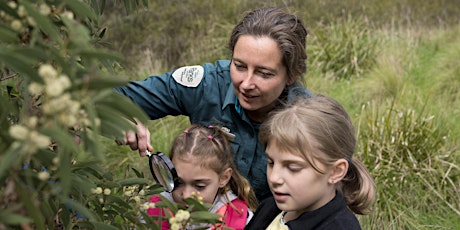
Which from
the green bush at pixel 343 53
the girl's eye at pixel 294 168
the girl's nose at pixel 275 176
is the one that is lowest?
the green bush at pixel 343 53

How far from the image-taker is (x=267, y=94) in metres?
2.76

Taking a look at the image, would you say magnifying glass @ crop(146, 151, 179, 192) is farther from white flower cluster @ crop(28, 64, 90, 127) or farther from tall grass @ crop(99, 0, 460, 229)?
white flower cluster @ crop(28, 64, 90, 127)

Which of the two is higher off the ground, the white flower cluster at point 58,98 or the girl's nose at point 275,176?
the white flower cluster at point 58,98

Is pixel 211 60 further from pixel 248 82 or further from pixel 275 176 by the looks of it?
pixel 275 176

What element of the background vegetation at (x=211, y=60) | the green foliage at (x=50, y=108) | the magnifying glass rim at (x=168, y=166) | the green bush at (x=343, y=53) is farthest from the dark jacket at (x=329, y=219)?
the green bush at (x=343, y=53)

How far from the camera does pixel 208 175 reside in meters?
2.93

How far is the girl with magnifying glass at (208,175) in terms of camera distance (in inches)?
112

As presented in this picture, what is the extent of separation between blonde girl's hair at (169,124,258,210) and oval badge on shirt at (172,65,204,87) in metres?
0.20

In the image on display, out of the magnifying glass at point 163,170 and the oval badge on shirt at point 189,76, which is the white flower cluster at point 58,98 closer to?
the magnifying glass at point 163,170

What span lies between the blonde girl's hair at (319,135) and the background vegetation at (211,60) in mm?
425

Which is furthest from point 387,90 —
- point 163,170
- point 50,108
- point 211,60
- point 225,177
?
point 50,108

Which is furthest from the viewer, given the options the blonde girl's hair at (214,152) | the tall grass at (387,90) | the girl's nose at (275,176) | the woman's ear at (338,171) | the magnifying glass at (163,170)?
the tall grass at (387,90)

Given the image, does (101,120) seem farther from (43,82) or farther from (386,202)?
(386,202)

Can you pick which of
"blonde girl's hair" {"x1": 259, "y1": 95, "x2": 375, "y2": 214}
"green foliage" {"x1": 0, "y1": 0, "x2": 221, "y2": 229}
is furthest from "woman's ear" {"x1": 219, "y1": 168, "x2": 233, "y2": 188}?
"green foliage" {"x1": 0, "y1": 0, "x2": 221, "y2": 229}
